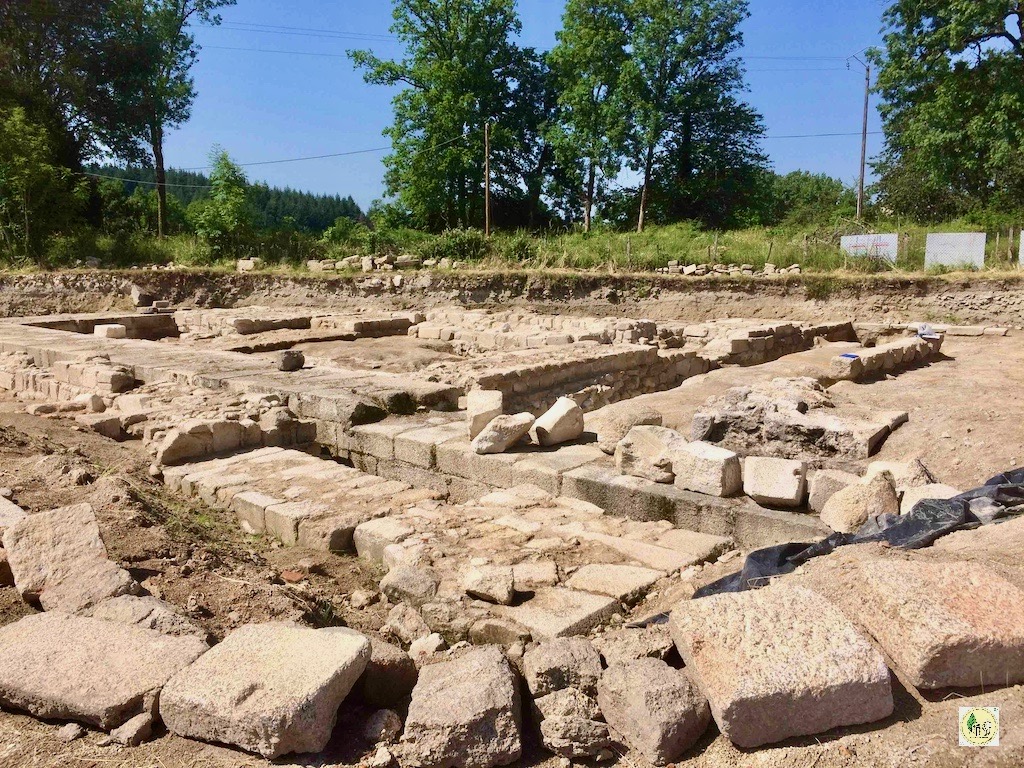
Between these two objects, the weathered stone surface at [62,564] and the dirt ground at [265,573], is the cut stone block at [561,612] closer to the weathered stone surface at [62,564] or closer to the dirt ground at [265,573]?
the dirt ground at [265,573]

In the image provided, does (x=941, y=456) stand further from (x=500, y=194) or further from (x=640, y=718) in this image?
(x=500, y=194)

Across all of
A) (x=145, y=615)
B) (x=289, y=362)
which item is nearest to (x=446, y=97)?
(x=289, y=362)

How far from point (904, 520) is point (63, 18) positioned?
1275 inches

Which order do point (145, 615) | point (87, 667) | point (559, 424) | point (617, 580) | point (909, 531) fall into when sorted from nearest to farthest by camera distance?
point (87, 667) → point (145, 615) → point (909, 531) → point (617, 580) → point (559, 424)

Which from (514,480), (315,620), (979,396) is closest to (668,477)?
(514,480)

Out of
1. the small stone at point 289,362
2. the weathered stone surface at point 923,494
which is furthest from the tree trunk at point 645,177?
the weathered stone surface at point 923,494

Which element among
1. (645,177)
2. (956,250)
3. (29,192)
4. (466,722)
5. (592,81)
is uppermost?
(592,81)

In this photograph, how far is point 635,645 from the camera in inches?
95.0

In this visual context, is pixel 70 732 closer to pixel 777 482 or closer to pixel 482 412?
pixel 777 482

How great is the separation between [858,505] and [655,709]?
2206 mm

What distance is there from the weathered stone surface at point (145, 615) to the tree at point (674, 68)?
27974 mm

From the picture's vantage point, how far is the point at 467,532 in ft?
13.6

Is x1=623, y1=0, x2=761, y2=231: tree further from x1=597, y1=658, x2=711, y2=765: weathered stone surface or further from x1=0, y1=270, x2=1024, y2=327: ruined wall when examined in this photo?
x1=597, y1=658, x2=711, y2=765: weathered stone surface

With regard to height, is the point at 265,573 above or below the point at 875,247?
below
